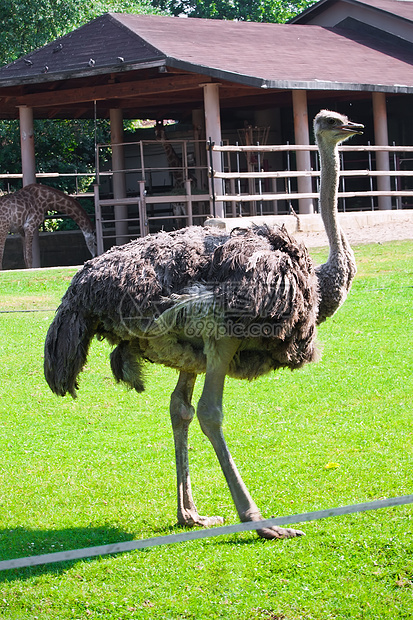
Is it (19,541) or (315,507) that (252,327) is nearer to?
(315,507)

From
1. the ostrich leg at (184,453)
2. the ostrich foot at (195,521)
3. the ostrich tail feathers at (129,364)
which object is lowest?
the ostrich foot at (195,521)

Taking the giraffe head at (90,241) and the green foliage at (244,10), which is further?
the green foliage at (244,10)

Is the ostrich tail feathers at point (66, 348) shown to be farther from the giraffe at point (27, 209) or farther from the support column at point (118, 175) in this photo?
the support column at point (118, 175)

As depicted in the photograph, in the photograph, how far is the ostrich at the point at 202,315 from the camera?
14.6ft

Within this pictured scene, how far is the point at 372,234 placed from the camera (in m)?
16.5

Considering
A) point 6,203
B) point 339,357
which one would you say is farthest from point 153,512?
point 6,203

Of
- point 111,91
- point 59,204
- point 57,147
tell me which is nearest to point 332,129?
point 111,91

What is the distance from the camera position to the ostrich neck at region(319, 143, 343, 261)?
5.28 meters

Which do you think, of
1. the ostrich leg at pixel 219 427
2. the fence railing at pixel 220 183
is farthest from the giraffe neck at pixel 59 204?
the ostrich leg at pixel 219 427

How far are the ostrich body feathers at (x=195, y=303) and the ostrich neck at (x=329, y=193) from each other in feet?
2.08

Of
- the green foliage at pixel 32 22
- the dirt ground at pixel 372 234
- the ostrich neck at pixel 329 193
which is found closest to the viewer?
the ostrich neck at pixel 329 193

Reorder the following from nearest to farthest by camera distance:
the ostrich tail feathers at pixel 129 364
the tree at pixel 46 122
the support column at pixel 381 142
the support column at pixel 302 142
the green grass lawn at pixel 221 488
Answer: the green grass lawn at pixel 221 488, the ostrich tail feathers at pixel 129 364, the support column at pixel 302 142, the support column at pixel 381 142, the tree at pixel 46 122

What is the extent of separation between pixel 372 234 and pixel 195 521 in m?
12.5

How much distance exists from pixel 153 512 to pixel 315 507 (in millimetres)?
921
